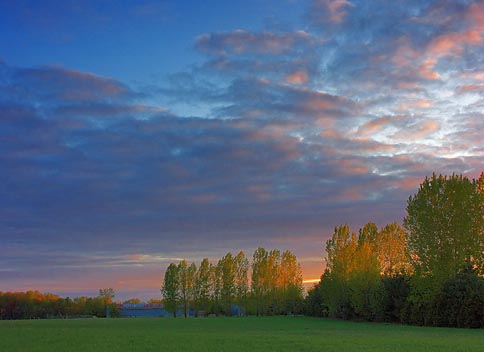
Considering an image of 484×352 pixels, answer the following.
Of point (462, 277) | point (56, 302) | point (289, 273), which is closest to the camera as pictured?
point (462, 277)

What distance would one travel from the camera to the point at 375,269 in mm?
75812

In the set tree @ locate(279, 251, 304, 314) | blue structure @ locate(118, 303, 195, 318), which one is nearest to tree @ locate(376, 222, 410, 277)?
tree @ locate(279, 251, 304, 314)

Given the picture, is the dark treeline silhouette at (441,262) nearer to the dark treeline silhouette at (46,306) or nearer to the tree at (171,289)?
the tree at (171,289)

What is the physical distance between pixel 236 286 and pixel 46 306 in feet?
179

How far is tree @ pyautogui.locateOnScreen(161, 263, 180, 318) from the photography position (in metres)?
134

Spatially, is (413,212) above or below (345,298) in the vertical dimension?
above

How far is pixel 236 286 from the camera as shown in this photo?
130 meters

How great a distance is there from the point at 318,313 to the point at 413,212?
45.0m

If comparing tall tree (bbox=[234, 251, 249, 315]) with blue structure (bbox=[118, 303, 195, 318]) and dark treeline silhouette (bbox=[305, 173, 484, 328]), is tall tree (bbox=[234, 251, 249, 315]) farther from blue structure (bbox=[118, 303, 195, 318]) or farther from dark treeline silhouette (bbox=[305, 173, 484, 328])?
dark treeline silhouette (bbox=[305, 173, 484, 328])

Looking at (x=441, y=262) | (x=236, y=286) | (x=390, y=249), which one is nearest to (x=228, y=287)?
(x=236, y=286)

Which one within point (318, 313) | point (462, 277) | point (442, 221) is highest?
point (442, 221)

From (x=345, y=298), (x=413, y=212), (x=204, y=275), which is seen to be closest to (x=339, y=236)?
(x=345, y=298)

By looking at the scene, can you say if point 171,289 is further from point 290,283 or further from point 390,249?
point 390,249

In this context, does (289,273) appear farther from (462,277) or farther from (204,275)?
(462,277)
